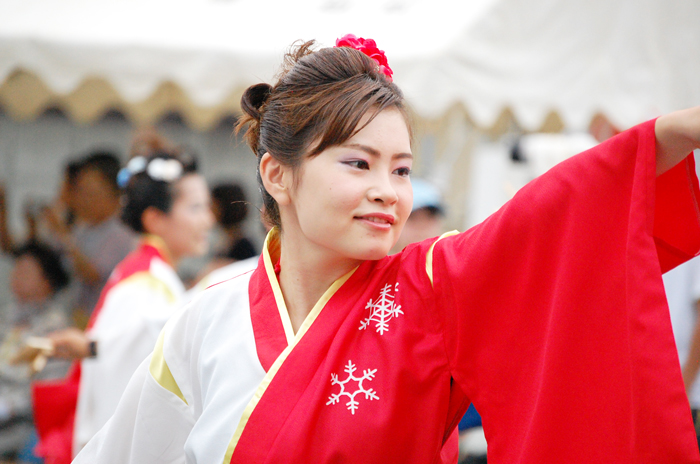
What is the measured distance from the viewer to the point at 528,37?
2625mm

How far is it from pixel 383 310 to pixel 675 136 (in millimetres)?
513

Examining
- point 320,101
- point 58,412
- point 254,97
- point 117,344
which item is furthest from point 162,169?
point 320,101

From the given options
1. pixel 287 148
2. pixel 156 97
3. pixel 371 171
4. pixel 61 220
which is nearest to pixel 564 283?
pixel 371 171

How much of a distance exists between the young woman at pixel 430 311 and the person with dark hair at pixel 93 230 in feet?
8.98

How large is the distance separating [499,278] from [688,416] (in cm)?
31

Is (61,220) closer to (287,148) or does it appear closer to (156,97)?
(156,97)

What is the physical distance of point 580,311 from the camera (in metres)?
0.93

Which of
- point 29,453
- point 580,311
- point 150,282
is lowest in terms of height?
point 29,453

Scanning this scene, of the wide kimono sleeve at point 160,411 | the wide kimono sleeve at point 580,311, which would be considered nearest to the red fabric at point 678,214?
the wide kimono sleeve at point 580,311

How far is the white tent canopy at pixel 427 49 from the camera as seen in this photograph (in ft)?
8.09

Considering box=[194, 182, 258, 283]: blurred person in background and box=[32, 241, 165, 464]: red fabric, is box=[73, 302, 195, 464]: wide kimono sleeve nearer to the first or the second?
box=[32, 241, 165, 464]: red fabric

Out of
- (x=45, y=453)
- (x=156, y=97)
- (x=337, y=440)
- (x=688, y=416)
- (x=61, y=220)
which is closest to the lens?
(x=688, y=416)

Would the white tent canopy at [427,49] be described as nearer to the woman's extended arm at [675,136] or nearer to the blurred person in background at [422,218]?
the blurred person in background at [422,218]

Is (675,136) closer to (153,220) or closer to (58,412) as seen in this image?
(153,220)
